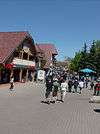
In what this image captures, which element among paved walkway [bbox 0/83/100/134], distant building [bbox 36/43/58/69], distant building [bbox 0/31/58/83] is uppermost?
distant building [bbox 36/43/58/69]

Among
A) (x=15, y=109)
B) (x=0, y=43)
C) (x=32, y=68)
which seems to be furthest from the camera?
(x=32, y=68)

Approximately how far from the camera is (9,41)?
44062 mm

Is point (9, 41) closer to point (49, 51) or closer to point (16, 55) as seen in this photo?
point (16, 55)

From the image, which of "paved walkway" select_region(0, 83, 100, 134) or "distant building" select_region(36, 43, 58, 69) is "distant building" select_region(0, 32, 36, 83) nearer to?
"distant building" select_region(36, 43, 58, 69)

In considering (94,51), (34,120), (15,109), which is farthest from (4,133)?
(94,51)

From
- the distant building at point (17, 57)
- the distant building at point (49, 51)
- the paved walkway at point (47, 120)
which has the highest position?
the distant building at point (49, 51)

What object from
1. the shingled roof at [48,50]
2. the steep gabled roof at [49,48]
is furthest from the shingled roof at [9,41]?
the steep gabled roof at [49,48]

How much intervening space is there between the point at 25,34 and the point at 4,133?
34317mm

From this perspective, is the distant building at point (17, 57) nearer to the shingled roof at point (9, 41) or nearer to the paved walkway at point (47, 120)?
the shingled roof at point (9, 41)

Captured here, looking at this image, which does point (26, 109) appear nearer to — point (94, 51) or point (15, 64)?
point (15, 64)

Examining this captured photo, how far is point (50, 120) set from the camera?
49.5ft

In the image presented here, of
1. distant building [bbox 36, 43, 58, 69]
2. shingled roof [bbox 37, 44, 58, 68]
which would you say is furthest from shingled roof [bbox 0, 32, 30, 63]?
shingled roof [bbox 37, 44, 58, 68]

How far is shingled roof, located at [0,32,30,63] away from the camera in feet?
135

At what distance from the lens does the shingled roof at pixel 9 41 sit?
41037mm
